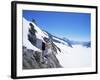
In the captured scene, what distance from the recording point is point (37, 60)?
158 cm

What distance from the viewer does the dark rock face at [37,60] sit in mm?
1549

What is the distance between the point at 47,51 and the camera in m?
1.61

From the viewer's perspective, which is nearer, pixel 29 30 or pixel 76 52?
pixel 29 30

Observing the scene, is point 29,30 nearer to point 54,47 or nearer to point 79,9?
point 54,47

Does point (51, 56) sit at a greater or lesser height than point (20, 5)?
lesser

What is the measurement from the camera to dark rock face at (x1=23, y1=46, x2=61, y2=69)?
1549 millimetres

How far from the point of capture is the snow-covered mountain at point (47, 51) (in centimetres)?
156

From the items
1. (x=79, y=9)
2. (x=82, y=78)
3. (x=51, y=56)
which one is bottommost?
A: (x=82, y=78)

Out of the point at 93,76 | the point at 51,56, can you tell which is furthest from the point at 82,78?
the point at 51,56

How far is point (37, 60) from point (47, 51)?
0.09 meters

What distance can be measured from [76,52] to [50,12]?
0.35 meters

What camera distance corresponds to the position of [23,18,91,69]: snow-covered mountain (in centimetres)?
156

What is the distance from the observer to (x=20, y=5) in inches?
60.1
